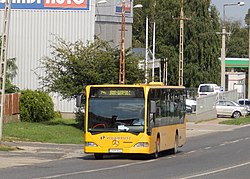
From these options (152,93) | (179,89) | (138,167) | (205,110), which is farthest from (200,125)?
(138,167)

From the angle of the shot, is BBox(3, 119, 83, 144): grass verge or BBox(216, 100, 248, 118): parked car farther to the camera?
BBox(216, 100, 248, 118): parked car

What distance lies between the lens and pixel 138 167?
23281mm

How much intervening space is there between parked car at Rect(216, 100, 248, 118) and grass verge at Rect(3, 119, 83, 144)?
2717 centimetres

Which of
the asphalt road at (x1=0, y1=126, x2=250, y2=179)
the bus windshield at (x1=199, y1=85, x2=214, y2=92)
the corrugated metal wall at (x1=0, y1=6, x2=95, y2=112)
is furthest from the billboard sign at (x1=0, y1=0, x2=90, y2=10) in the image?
the bus windshield at (x1=199, y1=85, x2=214, y2=92)

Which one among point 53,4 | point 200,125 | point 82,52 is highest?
point 53,4

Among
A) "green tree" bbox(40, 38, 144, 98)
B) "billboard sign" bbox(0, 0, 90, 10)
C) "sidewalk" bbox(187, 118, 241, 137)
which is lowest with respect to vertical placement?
"sidewalk" bbox(187, 118, 241, 137)

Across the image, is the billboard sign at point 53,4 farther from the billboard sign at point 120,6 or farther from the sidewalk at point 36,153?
the sidewalk at point 36,153

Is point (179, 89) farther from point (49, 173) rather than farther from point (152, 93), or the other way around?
point (49, 173)

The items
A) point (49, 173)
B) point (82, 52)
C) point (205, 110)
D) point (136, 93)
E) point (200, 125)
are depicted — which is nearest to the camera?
point (49, 173)

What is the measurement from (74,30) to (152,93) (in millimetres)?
27793

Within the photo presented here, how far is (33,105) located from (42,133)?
7.65 metres

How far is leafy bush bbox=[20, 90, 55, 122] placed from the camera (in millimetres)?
44375

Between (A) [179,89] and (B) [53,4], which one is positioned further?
(B) [53,4]

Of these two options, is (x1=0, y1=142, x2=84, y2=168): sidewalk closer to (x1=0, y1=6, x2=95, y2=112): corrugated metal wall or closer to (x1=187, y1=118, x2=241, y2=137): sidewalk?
(x1=187, y1=118, x2=241, y2=137): sidewalk
